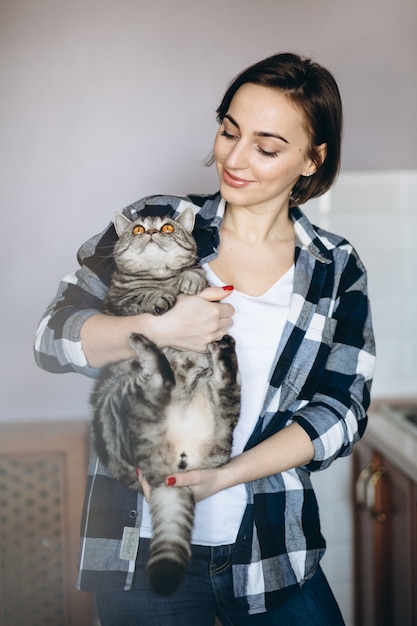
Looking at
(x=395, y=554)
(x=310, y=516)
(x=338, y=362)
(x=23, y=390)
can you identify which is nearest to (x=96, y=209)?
(x=23, y=390)

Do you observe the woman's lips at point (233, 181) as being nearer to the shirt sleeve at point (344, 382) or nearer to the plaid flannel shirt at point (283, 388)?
the plaid flannel shirt at point (283, 388)

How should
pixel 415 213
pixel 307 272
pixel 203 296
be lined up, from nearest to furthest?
1. pixel 203 296
2. pixel 307 272
3. pixel 415 213

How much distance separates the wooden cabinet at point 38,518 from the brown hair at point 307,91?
0.43 meters

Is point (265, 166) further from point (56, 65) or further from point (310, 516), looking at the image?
point (310, 516)

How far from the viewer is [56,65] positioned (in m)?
0.81

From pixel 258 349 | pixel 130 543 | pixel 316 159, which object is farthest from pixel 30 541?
pixel 316 159

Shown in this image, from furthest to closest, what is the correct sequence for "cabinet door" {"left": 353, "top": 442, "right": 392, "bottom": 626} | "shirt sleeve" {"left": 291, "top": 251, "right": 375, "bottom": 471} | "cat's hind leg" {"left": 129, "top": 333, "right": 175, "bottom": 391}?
"cabinet door" {"left": 353, "top": 442, "right": 392, "bottom": 626}, "shirt sleeve" {"left": 291, "top": 251, "right": 375, "bottom": 471}, "cat's hind leg" {"left": 129, "top": 333, "right": 175, "bottom": 391}

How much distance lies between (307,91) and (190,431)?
40 cm

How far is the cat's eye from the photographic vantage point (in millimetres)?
792

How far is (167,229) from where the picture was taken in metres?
0.79

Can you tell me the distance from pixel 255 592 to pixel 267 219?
0.45 meters

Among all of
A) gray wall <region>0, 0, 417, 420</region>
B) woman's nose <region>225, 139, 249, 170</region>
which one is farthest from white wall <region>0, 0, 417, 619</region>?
woman's nose <region>225, 139, 249, 170</region>

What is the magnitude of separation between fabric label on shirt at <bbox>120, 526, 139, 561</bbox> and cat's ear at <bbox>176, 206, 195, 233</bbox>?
0.34 meters

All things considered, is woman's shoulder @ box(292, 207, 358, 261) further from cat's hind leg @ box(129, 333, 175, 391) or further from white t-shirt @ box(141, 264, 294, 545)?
cat's hind leg @ box(129, 333, 175, 391)
